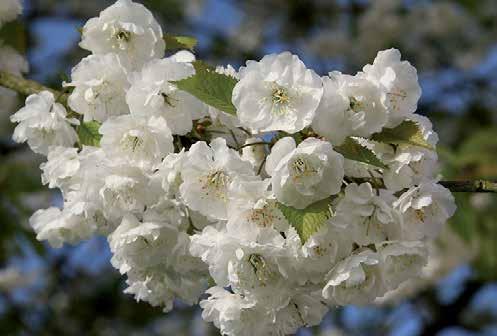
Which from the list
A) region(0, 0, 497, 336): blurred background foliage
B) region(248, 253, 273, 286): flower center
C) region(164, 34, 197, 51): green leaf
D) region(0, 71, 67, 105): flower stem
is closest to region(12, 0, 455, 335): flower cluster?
region(248, 253, 273, 286): flower center

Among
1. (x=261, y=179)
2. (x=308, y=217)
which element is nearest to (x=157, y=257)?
(x=261, y=179)

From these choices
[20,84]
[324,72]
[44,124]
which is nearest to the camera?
[44,124]

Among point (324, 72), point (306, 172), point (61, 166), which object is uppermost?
point (306, 172)

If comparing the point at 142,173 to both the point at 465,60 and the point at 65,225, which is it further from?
the point at 465,60

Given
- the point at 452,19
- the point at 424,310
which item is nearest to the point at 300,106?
the point at 424,310

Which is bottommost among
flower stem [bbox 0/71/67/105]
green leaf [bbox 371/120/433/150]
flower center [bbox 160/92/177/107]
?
flower stem [bbox 0/71/67/105]

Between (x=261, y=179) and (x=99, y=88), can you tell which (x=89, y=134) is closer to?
(x=99, y=88)

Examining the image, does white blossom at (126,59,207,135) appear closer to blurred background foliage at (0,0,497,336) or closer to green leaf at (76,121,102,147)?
green leaf at (76,121,102,147)

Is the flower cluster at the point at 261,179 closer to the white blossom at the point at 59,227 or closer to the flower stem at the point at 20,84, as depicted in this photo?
the white blossom at the point at 59,227
